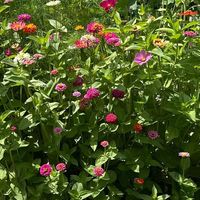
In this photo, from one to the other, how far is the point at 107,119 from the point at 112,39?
1.08ft

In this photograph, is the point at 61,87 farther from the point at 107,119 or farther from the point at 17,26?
the point at 17,26

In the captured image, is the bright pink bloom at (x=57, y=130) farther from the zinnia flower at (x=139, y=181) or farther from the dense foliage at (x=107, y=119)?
the zinnia flower at (x=139, y=181)

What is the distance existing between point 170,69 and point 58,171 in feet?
1.95

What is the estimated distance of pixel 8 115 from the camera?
2088 millimetres

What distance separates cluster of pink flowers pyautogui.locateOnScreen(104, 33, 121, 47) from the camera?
2.05 metres

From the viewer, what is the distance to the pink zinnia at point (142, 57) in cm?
194

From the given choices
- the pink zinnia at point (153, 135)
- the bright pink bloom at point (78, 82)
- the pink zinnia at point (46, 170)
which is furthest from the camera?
the bright pink bloom at point (78, 82)

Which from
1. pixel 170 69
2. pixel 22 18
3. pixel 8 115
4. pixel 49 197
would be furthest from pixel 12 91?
pixel 170 69

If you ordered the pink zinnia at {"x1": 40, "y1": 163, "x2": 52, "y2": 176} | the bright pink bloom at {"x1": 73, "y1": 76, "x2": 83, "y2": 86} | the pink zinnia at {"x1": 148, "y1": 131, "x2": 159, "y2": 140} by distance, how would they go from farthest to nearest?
the bright pink bloom at {"x1": 73, "y1": 76, "x2": 83, "y2": 86}, the pink zinnia at {"x1": 148, "y1": 131, "x2": 159, "y2": 140}, the pink zinnia at {"x1": 40, "y1": 163, "x2": 52, "y2": 176}

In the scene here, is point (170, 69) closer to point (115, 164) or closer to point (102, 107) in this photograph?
point (102, 107)

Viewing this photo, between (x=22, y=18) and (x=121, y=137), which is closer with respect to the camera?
(x=121, y=137)

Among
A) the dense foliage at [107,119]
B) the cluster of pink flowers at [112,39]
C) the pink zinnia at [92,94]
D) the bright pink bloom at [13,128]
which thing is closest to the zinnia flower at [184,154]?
the dense foliage at [107,119]

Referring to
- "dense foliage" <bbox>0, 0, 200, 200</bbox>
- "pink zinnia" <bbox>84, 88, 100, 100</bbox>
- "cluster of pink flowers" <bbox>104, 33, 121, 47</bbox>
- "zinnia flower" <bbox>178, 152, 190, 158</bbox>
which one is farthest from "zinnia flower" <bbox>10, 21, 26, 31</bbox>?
"zinnia flower" <bbox>178, 152, 190, 158</bbox>

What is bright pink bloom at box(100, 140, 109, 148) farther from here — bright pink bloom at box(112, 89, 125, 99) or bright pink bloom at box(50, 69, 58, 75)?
bright pink bloom at box(50, 69, 58, 75)
